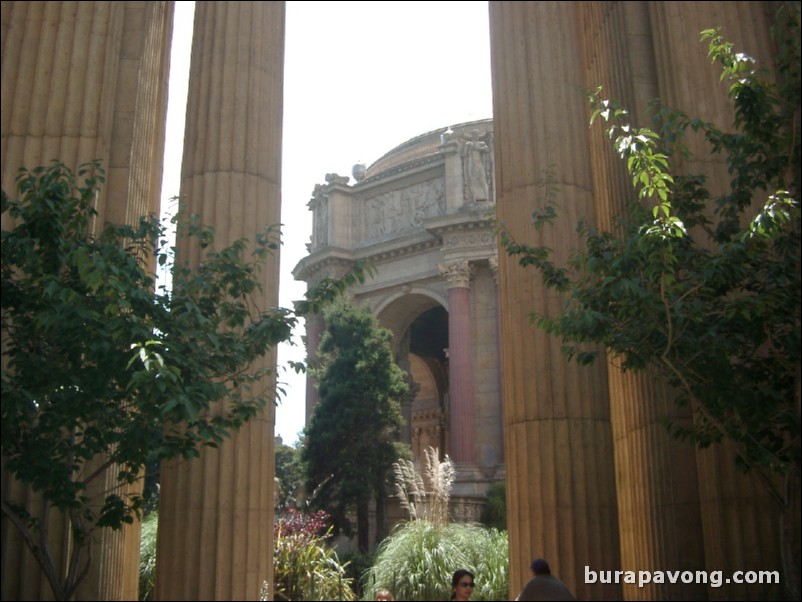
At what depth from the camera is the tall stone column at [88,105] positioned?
30.3 feet

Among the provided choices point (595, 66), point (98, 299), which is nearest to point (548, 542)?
point (98, 299)

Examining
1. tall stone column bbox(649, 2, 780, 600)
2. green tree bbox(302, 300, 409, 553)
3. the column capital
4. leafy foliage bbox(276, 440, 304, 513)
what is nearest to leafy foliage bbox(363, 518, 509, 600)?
tall stone column bbox(649, 2, 780, 600)

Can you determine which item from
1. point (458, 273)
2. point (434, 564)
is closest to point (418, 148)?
point (458, 273)

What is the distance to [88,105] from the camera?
31.7ft

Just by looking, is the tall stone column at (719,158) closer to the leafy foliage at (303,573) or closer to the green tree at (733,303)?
the green tree at (733,303)

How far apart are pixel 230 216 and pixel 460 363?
24.5m

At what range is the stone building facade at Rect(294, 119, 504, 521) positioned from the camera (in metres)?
33.6

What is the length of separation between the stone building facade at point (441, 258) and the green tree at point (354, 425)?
3.68 metres

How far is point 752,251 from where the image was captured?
273 inches

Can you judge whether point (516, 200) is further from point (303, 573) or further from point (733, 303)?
point (303, 573)

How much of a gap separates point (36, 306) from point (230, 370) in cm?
168

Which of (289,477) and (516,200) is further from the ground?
(289,477)

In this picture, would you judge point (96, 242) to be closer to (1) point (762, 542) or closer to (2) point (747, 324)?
(2) point (747, 324)

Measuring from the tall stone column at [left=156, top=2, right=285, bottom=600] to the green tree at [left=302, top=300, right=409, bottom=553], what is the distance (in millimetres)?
17896
